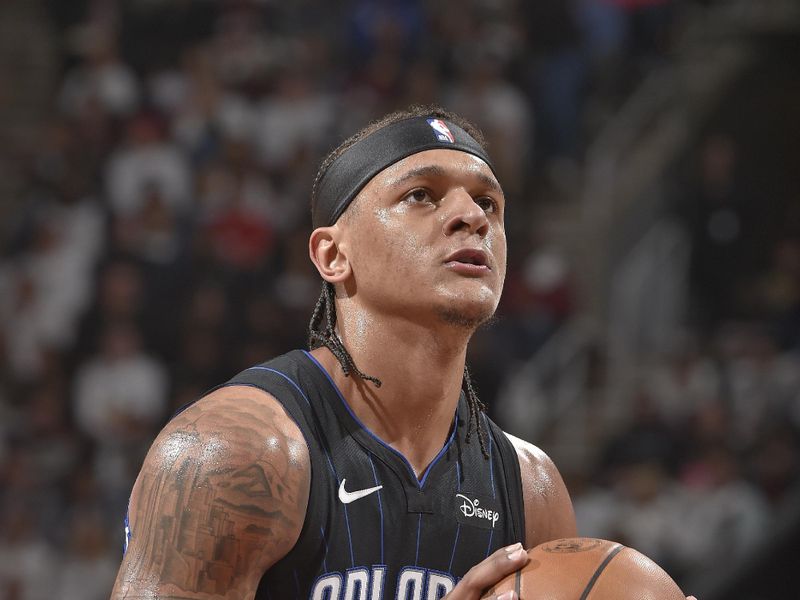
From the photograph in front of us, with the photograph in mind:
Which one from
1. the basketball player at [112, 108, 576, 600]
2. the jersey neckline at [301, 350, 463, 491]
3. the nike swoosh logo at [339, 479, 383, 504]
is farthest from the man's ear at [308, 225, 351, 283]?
the nike swoosh logo at [339, 479, 383, 504]

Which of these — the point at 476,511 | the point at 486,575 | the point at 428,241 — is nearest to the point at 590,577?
the point at 486,575

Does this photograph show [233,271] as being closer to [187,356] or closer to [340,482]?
[187,356]

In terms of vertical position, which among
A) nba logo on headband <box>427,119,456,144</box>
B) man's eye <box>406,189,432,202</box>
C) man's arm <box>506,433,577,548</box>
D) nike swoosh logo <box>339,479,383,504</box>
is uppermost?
nba logo on headband <box>427,119,456,144</box>

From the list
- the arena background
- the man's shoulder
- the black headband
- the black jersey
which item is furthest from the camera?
the arena background

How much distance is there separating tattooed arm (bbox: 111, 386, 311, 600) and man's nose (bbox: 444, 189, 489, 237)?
77 centimetres

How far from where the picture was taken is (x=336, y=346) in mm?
3391

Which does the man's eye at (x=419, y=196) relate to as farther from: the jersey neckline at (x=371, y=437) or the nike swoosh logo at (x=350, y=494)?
the nike swoosh logo at (x=350, y=494)

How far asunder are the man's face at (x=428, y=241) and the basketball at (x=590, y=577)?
2.23ft

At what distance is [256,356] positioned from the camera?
827 centimetres

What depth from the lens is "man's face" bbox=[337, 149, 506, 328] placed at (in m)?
3.21

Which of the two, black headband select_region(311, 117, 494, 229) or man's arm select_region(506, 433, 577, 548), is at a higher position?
black headband select_region(311, 117, 494, 229)

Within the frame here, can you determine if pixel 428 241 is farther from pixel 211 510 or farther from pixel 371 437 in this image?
pixel 211 510

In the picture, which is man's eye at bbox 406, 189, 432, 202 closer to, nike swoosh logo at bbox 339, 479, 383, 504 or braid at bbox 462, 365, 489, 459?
braid at bbox 462, 365, 489, 459

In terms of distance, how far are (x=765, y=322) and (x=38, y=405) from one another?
537 centimetres
